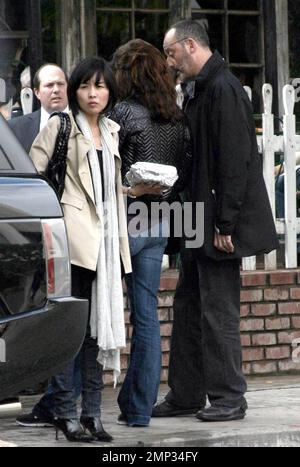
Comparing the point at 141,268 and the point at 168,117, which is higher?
the point at 168,117

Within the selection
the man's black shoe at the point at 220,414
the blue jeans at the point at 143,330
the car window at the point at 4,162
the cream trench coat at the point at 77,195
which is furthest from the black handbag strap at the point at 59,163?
the man's black shoe at the point at 220,414

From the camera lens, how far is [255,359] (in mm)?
9492

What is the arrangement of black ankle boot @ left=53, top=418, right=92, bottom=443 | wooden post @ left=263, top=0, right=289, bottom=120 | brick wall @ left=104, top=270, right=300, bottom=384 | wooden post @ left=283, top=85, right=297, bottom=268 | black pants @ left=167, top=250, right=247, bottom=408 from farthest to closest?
1. wooden post @ left=263, top=0, right=289, bottom=120
2. wooden post @ left=283, top=85, right=297, bottom=268
3. brick wall @ left=104, top=270, right=300, bottom=384
4. black pants @ left=167, top=250, right=247, bottom=408
5. black ankle boot @ left=53, top=418, right=92, bottom=443

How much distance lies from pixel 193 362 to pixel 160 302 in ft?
4.26

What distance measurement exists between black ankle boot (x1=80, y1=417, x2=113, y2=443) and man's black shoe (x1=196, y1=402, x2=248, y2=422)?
2.58 feet

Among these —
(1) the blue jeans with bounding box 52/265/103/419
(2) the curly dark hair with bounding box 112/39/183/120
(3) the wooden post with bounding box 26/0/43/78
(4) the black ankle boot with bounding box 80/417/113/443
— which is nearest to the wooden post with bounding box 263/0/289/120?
(3) the wooden post with bounding box 26/0/43/78

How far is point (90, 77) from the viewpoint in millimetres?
7070

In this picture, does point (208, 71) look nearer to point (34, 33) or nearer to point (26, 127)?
point (26, 127)

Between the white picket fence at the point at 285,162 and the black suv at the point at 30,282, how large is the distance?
12.7 feet

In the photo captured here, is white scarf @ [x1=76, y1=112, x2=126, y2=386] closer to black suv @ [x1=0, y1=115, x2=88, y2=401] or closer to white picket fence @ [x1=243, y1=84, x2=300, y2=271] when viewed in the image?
black suv @ [x1=0, y1=115, x2=88, y2=401]

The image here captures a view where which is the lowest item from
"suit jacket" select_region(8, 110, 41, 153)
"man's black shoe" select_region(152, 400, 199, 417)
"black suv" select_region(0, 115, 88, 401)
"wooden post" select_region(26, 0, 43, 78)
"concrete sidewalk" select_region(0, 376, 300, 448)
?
"concrete sidewalk" select_region(0, 376, 300, 448)

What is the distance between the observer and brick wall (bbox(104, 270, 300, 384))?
9.46 metres
